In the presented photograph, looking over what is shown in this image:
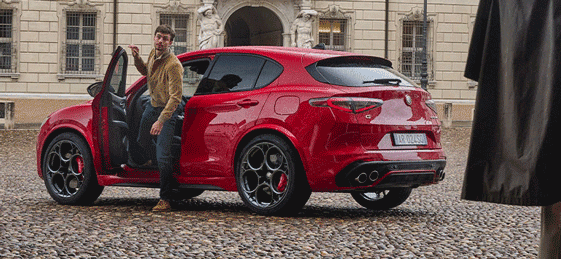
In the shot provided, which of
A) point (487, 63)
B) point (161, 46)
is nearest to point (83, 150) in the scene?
point (161, 46)

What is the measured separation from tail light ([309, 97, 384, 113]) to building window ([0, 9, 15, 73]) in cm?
2150

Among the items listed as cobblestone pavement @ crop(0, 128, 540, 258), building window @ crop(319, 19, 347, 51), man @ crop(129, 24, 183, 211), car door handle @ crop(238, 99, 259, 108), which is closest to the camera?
cobblestone pavement @ crop(0, 128, 540, 258)

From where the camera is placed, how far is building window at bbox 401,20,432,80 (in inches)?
1185

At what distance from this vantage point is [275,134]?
752cm

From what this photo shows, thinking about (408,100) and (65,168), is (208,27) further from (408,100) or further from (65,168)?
(408,100)

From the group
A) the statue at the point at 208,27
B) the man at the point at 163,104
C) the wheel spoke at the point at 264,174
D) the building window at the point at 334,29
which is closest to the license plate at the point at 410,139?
the wheel spoke at the point at 264,174

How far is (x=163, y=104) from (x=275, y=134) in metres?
1.20

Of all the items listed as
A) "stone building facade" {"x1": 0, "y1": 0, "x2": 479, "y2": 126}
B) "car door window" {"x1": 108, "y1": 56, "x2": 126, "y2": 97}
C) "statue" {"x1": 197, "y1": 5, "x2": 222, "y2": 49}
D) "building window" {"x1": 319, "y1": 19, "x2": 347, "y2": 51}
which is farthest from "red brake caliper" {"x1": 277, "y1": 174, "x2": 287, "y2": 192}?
"building window" {"x1": 319, "y1": 19, "x2": 347, "y2": 51}

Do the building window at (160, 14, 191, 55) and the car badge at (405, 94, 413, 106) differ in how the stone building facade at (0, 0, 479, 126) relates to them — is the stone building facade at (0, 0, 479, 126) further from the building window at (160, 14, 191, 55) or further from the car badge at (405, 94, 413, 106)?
the car badge at (405, 94, 413, 106)

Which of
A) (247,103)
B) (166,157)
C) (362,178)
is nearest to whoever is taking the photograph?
(362,178)

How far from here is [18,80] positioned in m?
27.0

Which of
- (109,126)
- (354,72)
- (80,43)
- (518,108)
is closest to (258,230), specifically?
(354,72)

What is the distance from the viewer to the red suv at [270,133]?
7.23m

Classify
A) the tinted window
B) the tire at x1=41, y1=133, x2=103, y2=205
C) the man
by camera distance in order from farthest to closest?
the tire at x1=41, y1=133, x2=103, y2=205
the man
the tinted window
